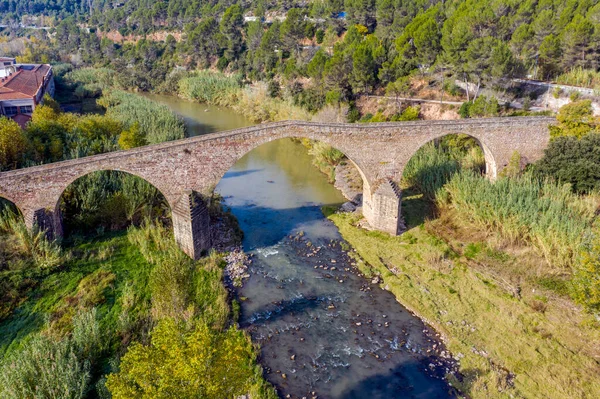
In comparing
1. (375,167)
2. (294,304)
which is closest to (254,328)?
(294,304)

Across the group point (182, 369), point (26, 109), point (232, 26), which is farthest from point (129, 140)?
point (232, 26)

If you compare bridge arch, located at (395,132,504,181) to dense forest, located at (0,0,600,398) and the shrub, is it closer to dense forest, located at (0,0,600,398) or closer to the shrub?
dense forest, located at (0,0,600,398)

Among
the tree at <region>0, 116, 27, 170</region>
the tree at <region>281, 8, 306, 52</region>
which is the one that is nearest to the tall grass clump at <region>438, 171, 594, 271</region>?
the tree at <region>0, 116, 27, 170</region>

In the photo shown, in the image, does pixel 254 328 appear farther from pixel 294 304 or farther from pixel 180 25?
pixel 180 25

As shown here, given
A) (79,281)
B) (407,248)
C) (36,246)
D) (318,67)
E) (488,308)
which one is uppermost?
(318,67)

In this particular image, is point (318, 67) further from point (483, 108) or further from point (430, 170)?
point (430, 170)
